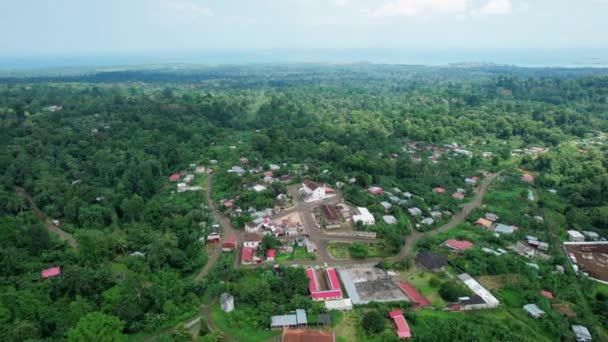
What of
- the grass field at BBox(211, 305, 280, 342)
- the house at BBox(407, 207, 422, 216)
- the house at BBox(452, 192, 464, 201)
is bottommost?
the grass field at BBox(211, 305, 280, 342)

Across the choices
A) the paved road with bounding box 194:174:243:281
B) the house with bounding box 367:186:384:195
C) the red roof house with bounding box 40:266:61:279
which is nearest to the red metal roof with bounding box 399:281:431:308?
the paved road with bounding box 194:174:243:281

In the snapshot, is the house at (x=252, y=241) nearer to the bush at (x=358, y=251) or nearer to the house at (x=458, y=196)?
the bush at (x=358, y=251)

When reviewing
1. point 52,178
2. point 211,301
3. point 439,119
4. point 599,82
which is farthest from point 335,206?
point 599,82

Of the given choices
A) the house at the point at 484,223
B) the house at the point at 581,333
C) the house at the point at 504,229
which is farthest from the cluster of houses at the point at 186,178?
the house at the point at 581,333

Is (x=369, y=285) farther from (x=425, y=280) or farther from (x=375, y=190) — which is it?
(x=375, y=190)

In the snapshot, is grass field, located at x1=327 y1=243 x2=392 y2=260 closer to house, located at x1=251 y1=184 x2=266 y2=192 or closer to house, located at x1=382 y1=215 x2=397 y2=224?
house, located at x1=382 y1=215 x2=397 y2=224

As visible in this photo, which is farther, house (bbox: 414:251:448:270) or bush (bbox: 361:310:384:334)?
house (bbox: 414:251:448:270)
